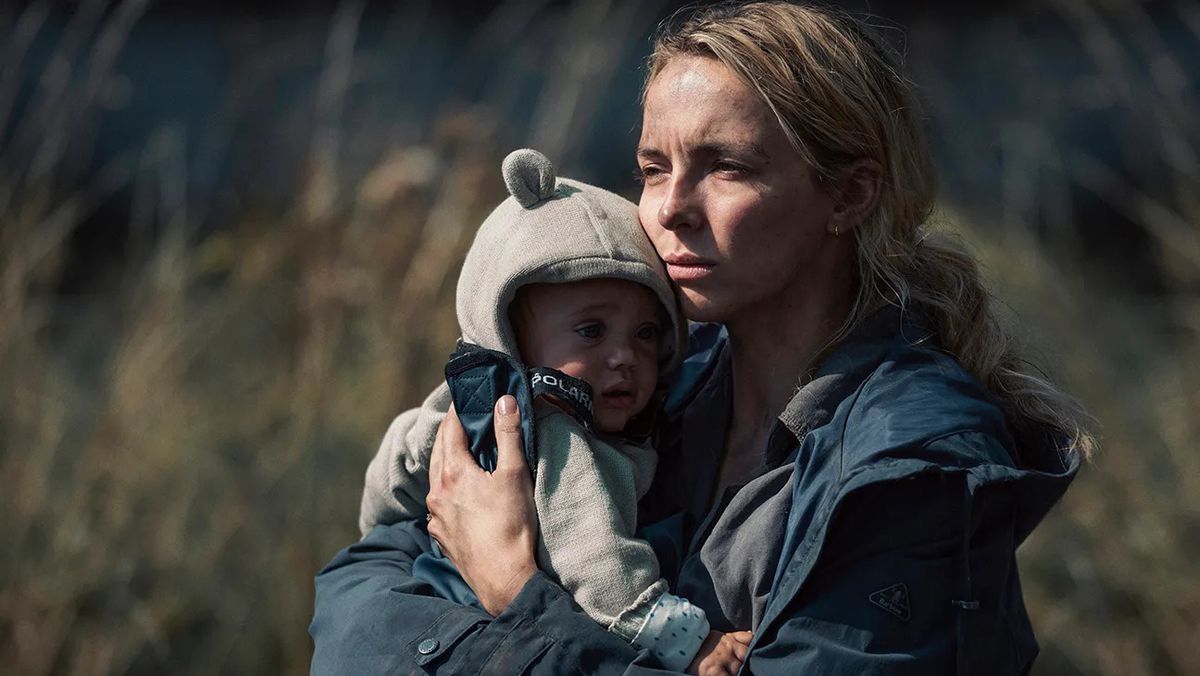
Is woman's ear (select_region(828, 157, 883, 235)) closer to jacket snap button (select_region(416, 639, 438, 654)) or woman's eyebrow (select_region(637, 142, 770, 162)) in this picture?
woman's eyebrow (select_region(637, 142, 770, 162))

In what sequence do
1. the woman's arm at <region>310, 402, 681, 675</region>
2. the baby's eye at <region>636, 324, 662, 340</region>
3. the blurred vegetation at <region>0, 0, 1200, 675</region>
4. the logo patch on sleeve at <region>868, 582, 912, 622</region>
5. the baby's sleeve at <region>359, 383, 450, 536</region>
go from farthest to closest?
the blurred vegetation at <region>0, 0, 1200, 675</region>, the baby's sleeve at <region>359, 383, 450, 536</region>, the baby's eye at <region>636, 324, 662, 340</region>, the woman's arm at <region>310, 402, 681, 675</region>, the logo patch on sleeve at <region>868, 582, 912, 622</region>

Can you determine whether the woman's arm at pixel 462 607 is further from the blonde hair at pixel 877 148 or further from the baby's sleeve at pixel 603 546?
the blonde hair at pixel 877 148

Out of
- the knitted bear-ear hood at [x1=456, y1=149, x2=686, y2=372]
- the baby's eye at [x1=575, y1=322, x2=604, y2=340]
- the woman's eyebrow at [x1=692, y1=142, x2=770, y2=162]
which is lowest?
the baby's eye at [x1=575, y1=322, x2=604, y2=340]

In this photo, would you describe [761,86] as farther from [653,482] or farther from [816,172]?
[653,482]

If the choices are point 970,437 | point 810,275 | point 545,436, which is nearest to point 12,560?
point 545,436

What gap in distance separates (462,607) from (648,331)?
65cm

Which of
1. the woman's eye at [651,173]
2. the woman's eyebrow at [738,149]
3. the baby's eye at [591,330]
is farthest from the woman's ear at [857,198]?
the baby's eye at [591,330]

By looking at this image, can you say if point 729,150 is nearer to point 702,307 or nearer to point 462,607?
point 702,307

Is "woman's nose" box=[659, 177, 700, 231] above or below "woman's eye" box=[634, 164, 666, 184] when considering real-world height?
below

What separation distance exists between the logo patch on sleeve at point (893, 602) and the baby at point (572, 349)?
0.43 m

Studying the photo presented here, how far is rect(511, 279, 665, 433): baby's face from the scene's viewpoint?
107 inches

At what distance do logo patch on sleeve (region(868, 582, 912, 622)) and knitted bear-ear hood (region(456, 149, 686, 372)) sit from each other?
0.77 m

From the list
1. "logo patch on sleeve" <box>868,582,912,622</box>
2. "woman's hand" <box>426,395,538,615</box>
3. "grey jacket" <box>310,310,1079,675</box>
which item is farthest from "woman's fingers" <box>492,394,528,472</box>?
"logo patch on sleeve" <box>868,582,912,622</box>

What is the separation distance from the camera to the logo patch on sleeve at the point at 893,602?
2.19 metres
